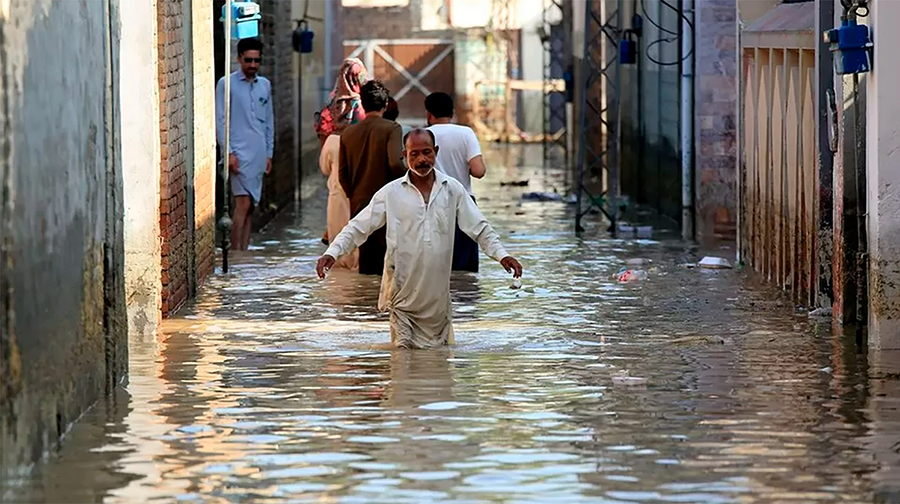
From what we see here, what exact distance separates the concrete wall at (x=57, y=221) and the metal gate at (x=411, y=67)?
108 ft

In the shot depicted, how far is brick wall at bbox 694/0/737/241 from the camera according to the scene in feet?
58.5

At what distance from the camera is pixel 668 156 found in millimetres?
21547

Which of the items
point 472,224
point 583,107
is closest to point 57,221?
point 472,224

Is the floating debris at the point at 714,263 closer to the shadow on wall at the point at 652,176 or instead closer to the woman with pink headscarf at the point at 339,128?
the woman with pink headscarf at the point at 339,128

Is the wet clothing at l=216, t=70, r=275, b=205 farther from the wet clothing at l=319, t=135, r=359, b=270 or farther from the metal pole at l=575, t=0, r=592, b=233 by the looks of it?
the metal pole at l=575, t=0, r=592, b=233

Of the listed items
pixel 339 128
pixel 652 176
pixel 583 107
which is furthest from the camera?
pixel 652 176

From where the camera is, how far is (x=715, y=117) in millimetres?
18047

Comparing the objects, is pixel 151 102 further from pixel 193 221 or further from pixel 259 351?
pixel 193 221

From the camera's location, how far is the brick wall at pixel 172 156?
12.3m

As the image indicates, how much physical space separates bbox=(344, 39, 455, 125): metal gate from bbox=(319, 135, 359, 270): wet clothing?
26.6 metres

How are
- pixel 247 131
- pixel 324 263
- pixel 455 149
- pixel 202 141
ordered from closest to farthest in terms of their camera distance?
pixel 324 263
pixel 202 141
pixel 455 149
pixel 247 131

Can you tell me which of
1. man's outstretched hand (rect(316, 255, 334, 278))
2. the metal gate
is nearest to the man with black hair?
man's outstretched hand (rect(316, 255, 334, 278))

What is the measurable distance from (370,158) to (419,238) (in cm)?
434

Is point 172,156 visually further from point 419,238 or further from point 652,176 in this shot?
point 652,176
